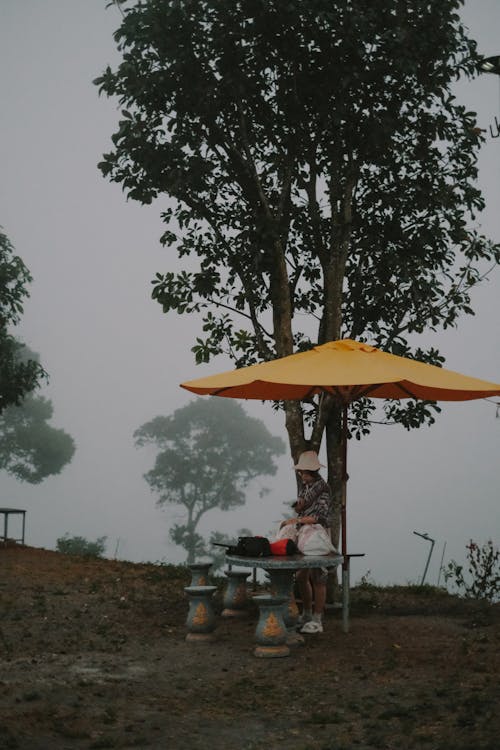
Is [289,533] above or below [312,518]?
below

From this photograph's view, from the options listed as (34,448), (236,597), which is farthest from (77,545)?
(236,597)

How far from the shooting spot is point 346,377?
7.85 m

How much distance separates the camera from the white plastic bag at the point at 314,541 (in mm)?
8727

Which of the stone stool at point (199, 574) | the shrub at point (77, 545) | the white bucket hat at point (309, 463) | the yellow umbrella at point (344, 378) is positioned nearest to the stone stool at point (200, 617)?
the stone stool at point (199, 574)

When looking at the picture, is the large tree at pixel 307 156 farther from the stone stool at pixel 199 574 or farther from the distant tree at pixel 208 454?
the distant tree at pixel 208 454

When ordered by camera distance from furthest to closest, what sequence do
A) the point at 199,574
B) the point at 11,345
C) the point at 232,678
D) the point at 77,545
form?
the point at 77,545, the point at 11,345, the point at 199,574, the point at 232,678

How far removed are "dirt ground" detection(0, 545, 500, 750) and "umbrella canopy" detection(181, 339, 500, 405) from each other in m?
2.57

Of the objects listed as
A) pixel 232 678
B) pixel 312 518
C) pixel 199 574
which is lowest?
pixel 232 678

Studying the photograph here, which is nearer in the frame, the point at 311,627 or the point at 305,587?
the point at 311,627

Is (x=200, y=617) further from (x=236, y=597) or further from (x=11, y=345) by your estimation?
(x=11, y=345)

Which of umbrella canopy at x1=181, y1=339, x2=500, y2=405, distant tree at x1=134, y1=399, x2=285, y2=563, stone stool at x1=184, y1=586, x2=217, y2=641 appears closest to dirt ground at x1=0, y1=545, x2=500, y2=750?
stone stool at x1=184, y1=586, x2=217, y2=641

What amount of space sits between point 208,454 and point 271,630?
36332 mm

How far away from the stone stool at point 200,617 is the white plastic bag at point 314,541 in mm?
1169

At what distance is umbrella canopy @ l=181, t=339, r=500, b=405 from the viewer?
7836 mm
